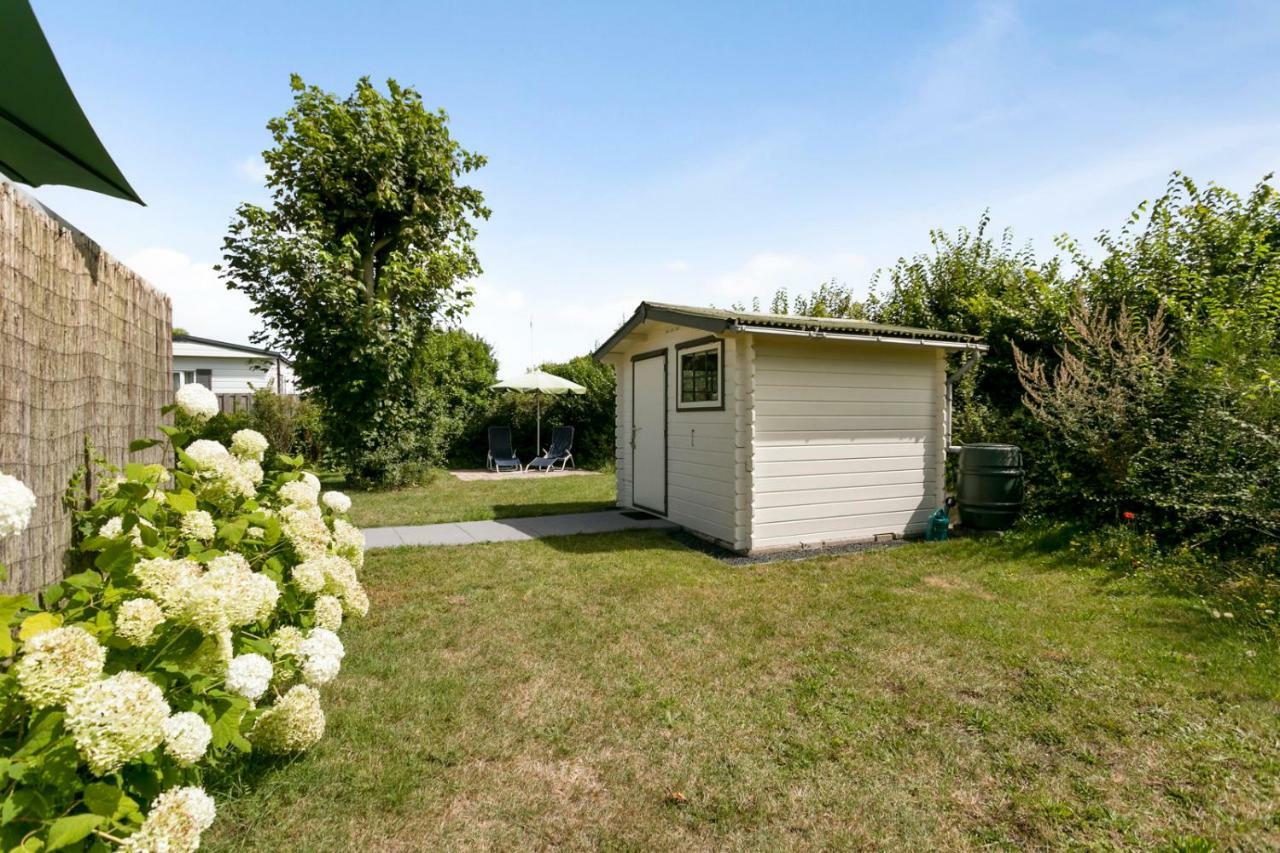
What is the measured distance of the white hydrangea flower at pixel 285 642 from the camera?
2.27 meters

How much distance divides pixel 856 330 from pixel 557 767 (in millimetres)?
5614

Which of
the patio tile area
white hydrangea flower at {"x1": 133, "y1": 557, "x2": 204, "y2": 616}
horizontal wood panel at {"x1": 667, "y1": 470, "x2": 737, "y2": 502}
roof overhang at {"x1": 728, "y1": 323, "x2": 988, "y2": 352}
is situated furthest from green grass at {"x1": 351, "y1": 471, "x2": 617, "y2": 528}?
white hydrangea flower at {"x1": 133, "y1": 557, "x2": 204, "y2": 616}

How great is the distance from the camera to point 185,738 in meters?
1.47

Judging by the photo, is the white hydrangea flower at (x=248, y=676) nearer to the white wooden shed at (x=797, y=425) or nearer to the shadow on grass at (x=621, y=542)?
the shadow on grass at (x=621, y=542)

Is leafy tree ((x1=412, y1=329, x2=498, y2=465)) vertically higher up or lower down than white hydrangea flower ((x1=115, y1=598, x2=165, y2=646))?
higher up

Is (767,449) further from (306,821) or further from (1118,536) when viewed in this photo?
(306,821)

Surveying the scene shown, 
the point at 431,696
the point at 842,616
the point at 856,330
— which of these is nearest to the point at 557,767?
the point at 431,696

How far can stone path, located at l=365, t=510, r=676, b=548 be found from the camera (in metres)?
6.84

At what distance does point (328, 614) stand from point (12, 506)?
152cm

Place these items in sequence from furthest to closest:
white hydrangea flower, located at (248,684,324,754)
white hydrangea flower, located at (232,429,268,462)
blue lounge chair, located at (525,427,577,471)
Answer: blue lounge chair, located at (525,427,577,471) < white hydrangea flower, located at (232,429,268,462) < white hydrangea flower, located at (248,684,324,754)

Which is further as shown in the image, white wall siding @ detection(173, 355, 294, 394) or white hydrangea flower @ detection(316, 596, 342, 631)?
white wall siding @ detection(173, 355, 294, 394)

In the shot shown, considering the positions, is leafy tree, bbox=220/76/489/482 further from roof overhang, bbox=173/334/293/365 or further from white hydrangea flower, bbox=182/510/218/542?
roof overhang, bbox=173/334/293/365

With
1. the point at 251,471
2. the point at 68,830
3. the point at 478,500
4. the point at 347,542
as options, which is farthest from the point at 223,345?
the point at 68,830

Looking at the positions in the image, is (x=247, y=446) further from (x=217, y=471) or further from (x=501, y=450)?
(x=501, y=450)
